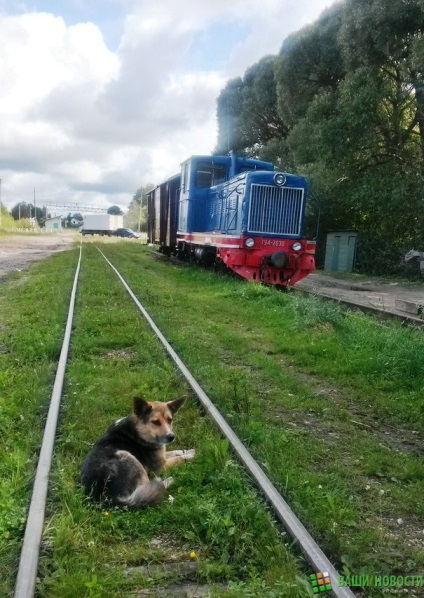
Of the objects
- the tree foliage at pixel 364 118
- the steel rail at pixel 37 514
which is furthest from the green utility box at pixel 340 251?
the steel rail at pixel 37 514

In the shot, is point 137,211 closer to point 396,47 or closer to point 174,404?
point 396,47

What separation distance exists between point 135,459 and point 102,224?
76.3m

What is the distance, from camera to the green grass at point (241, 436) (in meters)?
2.81

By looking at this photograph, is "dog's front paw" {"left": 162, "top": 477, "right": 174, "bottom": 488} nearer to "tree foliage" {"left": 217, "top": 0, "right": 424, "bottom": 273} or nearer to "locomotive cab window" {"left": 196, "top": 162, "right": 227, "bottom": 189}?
"locomotive cab window" {"left": 196, "top": 162, "right": 227, "bottom": 189}

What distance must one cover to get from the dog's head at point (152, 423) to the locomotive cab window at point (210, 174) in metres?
14.5

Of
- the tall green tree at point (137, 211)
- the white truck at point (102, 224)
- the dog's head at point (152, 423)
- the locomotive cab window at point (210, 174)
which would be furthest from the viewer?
the tall green tree at point (137, 211)

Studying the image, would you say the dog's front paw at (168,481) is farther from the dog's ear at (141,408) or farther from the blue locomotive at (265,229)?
the blue locomotive at (265,229)

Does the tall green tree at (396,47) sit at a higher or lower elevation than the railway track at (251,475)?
higher

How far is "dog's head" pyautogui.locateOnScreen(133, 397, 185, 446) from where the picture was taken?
3.68 metres

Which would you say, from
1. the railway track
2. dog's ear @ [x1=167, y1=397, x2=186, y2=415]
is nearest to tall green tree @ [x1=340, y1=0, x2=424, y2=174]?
the railway track

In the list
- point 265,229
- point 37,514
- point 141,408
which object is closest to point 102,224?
point 265,229

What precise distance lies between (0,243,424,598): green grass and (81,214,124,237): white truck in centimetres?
6888

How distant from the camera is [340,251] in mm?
21766

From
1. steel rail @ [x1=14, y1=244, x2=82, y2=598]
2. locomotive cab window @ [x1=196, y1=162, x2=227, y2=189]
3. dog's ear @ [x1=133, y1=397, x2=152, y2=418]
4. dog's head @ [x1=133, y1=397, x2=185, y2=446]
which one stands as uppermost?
locomotive cab window @ [x1=196, y1=162, x2=227, y2=189]
